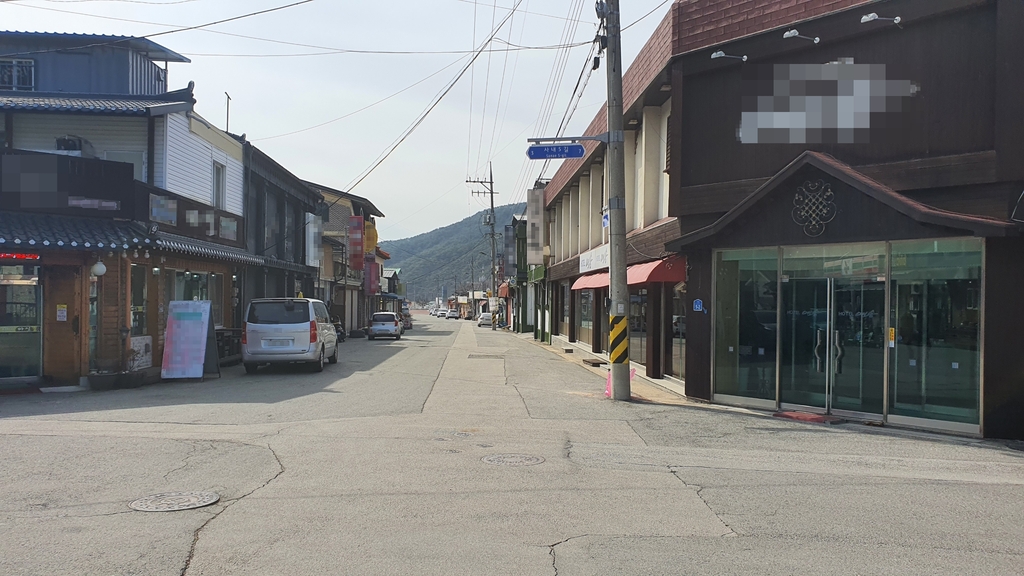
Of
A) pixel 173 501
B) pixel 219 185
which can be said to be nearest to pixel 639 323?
pixel 219 185

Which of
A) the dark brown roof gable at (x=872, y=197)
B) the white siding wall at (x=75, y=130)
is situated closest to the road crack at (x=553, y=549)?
the dark brown roof gable at (x=872, y=197)

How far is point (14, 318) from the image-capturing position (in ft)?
48.0

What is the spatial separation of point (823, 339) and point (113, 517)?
405 inches

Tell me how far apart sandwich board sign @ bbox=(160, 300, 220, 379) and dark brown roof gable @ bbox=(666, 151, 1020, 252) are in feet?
32.9

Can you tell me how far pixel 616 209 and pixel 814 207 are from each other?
3592 millimetres

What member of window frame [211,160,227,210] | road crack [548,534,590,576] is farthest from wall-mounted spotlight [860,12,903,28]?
window frame [211,160,227,210]

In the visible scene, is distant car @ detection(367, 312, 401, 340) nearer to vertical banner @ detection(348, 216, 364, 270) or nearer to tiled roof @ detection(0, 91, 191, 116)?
vertical banner @ detection(348, 216, 364, 270)

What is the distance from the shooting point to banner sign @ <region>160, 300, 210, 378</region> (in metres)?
16.5

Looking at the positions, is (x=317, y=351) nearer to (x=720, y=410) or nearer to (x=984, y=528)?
(x=720, y=410)

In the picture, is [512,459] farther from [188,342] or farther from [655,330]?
[188,342]

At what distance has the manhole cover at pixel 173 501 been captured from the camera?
642 centimetres

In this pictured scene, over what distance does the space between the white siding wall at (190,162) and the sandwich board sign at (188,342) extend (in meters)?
4.33

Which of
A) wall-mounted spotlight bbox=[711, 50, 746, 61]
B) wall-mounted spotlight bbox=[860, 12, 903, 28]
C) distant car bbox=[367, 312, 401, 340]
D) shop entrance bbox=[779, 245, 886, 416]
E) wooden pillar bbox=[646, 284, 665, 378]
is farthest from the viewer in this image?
distant car bbox=[367, 312, 401, 340]

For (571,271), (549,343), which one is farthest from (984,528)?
(549,343)
